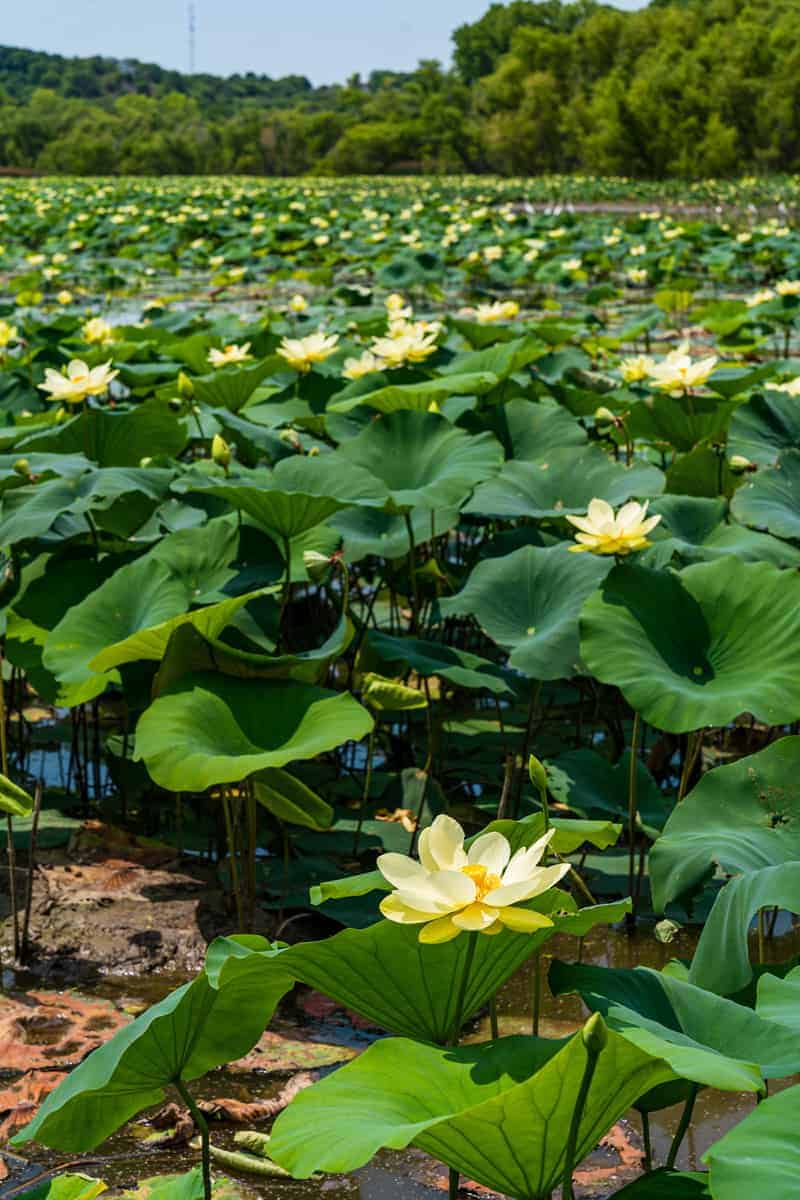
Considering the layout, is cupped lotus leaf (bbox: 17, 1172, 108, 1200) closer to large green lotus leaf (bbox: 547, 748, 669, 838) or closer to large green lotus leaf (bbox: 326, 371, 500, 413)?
large green lotus leaf (bbox: 547, 748, 669, 838)

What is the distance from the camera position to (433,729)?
2652mm

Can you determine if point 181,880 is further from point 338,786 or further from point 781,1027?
point 781,1027

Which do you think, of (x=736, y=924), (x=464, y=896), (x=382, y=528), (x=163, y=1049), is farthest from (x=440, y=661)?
(x=464, y=896)

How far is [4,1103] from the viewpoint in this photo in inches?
67.8

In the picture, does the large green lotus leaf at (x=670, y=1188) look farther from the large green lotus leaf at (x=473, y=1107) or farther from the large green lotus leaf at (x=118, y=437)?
the large green lotus leaf at (x=118, y=437)

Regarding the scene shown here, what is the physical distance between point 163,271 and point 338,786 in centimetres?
1193

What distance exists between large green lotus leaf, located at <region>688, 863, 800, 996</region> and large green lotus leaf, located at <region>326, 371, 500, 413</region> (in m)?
1.97

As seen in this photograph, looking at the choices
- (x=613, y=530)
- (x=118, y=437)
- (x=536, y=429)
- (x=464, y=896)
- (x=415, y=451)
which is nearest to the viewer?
(x=464, y=896)

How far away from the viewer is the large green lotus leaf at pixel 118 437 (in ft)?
10.1

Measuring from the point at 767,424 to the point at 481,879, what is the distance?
2.42 meters

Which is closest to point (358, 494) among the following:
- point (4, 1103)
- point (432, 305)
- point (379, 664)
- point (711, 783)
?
point (379, 664)

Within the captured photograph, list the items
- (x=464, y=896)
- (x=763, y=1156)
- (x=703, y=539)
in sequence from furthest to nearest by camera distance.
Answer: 1. (x=703, y=539)
2. (x=464, y=896)
3. (x=763, y=1156)

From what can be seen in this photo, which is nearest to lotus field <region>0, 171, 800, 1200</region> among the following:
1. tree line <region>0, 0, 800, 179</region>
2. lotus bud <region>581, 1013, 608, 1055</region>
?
lotus bud <region>581, 1013, 608, 1055</region>

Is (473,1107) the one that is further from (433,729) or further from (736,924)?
(433,729)
